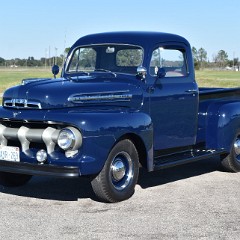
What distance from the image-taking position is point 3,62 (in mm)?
196125

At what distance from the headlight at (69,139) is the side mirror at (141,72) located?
1.35 m

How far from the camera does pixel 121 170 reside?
6086mm

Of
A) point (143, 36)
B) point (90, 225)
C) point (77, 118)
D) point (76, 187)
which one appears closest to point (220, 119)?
point (143, 36)

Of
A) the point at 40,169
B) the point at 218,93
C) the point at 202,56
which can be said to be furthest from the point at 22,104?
the point at 202,56

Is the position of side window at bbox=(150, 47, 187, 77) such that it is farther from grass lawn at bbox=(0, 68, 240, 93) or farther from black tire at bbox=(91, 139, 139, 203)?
grass lawn at bbox=(0, 68, 240, 93)

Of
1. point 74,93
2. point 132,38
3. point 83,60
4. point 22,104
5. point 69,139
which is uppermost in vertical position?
point 132,38

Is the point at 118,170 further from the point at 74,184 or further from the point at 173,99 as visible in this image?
the point at 173,99

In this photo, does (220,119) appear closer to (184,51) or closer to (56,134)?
(184,51)

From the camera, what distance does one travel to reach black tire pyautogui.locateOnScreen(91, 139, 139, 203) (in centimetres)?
583

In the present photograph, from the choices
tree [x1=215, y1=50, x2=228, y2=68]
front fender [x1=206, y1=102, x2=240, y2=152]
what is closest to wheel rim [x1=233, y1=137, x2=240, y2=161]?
front fender [x1=206, y1=102, x2=240, y2=152]

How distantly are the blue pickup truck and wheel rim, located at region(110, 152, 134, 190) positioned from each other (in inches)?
0.4

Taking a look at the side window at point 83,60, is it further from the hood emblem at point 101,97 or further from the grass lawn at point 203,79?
the grass lawn at point 203,79

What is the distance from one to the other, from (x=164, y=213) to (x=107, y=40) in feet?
8.91

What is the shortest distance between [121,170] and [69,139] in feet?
2.76
